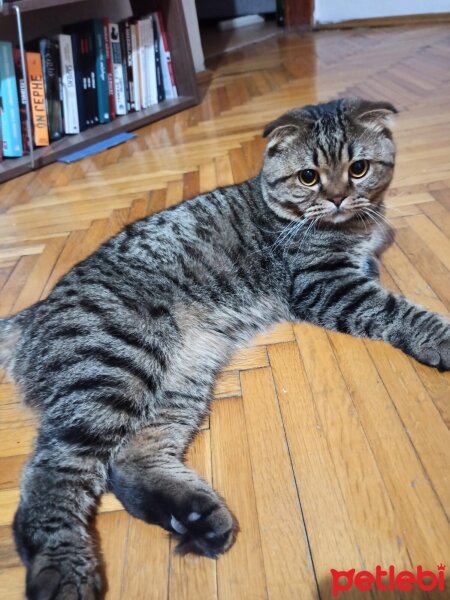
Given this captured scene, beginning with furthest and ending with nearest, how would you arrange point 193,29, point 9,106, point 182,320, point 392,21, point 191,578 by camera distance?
point 392,21 < point 193,29 < point 9,106 < point 182,320 < point 191,578

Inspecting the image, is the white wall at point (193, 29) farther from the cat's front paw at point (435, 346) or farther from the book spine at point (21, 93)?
the cat's front paw at point (435, 346)

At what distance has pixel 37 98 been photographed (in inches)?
118

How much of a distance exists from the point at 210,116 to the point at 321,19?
2910 millimetres

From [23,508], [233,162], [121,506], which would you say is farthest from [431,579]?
[233,162]

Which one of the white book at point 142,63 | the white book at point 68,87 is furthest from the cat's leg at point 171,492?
the white book at point 142,63

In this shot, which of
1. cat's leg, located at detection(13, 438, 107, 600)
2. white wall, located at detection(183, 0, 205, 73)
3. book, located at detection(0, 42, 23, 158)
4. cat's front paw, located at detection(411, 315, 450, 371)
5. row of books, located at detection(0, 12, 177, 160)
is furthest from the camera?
white wall, located at detection(183, 0, 205, 73)

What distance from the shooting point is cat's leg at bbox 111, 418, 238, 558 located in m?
1.00

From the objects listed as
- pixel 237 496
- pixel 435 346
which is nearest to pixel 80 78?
pixel 435 346

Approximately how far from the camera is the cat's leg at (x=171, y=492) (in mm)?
1000

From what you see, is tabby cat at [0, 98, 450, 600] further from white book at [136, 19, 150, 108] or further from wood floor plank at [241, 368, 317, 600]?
white book at [136, 19, 150, 108]

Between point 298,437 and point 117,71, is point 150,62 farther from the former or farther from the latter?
point 298,437

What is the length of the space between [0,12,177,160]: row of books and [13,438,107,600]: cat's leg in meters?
2.34

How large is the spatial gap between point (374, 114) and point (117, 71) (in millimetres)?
2334

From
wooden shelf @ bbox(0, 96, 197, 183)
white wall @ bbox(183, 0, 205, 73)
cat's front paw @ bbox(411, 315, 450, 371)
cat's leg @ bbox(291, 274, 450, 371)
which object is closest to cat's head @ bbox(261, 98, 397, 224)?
cat's leg @ bbox(291, 274, 450, 371)
